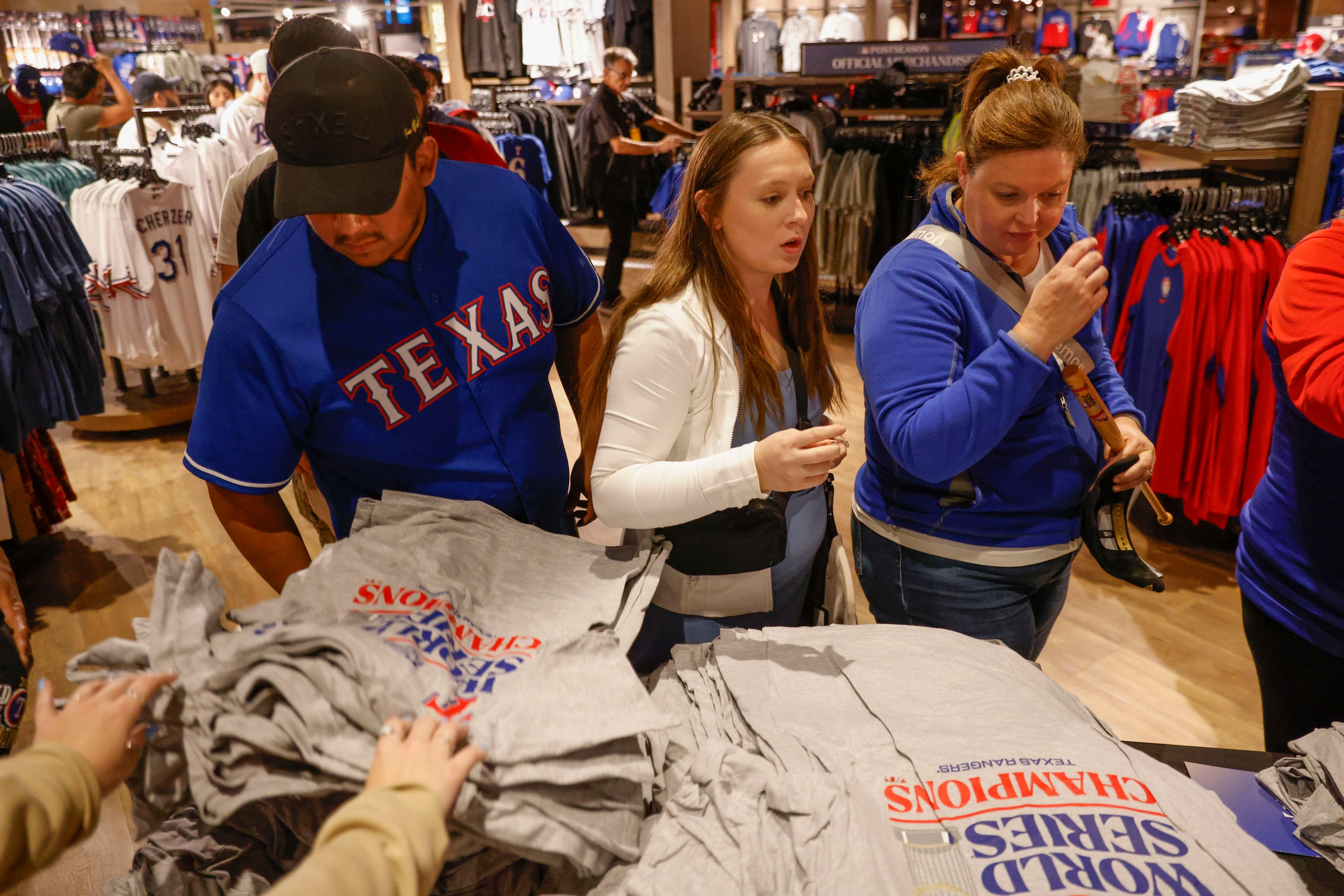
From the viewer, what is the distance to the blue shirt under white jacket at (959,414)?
1185 millimetres

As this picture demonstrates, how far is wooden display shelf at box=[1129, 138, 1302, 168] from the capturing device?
122 inches

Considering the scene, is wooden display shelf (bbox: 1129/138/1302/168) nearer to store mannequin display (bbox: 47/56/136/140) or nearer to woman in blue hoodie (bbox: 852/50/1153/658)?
woman in blue hoodie (bbox: 852/50/1153/658)

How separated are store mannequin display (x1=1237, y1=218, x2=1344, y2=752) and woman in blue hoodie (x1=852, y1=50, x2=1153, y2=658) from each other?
25 centimetres

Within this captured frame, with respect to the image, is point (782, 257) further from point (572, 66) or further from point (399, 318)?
point (572, 66)

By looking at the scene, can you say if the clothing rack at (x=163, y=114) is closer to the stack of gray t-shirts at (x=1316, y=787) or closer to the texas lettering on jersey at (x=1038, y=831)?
the texas lettering on jersey at (x=1038, y=831)

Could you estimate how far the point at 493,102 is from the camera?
768 cm

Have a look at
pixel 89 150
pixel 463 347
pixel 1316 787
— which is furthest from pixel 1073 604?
pixel 89 150

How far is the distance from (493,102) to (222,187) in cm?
316

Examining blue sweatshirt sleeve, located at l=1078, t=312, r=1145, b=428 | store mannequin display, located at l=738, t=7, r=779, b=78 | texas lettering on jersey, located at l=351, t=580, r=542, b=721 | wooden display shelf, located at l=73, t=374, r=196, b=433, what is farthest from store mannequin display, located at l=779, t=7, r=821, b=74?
texas lettering on jersey, located at l=351, t=580, r=542, b=721

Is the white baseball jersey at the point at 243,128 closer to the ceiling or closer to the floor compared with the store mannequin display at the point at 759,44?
closer to the floor

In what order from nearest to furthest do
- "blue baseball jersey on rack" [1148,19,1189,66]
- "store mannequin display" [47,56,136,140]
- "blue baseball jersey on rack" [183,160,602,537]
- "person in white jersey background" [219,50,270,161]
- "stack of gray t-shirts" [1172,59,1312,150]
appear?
"blue baseball jersey on rack" [183,160,602,537], "stack of gray t-shirts" [1172,59,1312,150], "person in white jersey background" [219,50,270,161], "store mannequin display" [47,56,136,140], "blue baseball jersey on rack" [1148,19,1189,66]

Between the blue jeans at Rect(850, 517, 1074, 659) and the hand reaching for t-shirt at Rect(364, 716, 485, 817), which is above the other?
the hand reaching for t-shirt at Rect(364, 716, 485, 817)

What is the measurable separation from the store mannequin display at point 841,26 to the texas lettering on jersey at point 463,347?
1017 centimetres

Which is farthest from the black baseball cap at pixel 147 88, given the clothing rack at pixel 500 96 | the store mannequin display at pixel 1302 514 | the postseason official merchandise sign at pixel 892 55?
the store mannequin display at pixel 1302 514
